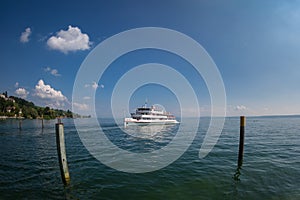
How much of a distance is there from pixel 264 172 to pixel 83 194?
38.2ft

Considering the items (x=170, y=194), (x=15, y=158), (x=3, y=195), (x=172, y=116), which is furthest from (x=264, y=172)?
(x=172, y=116)

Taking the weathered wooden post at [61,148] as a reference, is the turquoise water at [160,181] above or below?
below

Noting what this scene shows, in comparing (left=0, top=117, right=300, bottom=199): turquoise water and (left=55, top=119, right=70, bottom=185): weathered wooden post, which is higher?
(left=55, top=119, right=70, bottom=185): weathered wooden post

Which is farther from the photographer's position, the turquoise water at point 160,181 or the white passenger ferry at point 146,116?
the white passenger ferry at point 146,116

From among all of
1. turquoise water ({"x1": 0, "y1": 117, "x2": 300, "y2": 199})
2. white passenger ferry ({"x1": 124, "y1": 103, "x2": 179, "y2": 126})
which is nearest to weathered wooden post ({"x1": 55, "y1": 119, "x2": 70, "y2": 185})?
turquoise water ({"x1": 0, "y1": 117, "x2": 300, "y2": 199})

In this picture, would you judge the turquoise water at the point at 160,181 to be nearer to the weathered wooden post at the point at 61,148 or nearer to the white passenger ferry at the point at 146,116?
the weathered wooden post at the point at 61,148

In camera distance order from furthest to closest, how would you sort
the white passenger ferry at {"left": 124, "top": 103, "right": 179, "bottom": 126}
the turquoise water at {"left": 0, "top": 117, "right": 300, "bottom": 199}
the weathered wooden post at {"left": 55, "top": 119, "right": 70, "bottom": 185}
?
the white passenger ferry at {"left": 124, "top": 103, "right": 179, "bottom": 126} → the weathered wooden post at {"left": 55, "top": 119, "right": 70, "bottom": 185} → the turquoise water at {"left": 0, "top": 117, "right": 300, "bottom": 199}

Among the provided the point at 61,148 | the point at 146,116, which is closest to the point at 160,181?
the point at 61,148

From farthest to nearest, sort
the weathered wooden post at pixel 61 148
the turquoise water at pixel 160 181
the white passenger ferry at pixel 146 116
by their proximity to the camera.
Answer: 1. the white passenger ferry at pixel 146 116
2. the weathered wooden post at pixel 61 148
3. the turquoise water at pixel 160 181

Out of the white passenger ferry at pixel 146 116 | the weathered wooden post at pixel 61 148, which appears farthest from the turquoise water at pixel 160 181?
the white passenger ferry at pixel 146 116

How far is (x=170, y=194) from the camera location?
9656 mm

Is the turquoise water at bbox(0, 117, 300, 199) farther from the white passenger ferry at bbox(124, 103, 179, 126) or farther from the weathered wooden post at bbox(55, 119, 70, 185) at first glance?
the white passenger ferry at bbox(124, 103, 179, 126)

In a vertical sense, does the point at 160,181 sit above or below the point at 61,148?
below

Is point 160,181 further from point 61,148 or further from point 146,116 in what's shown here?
point 146,116
